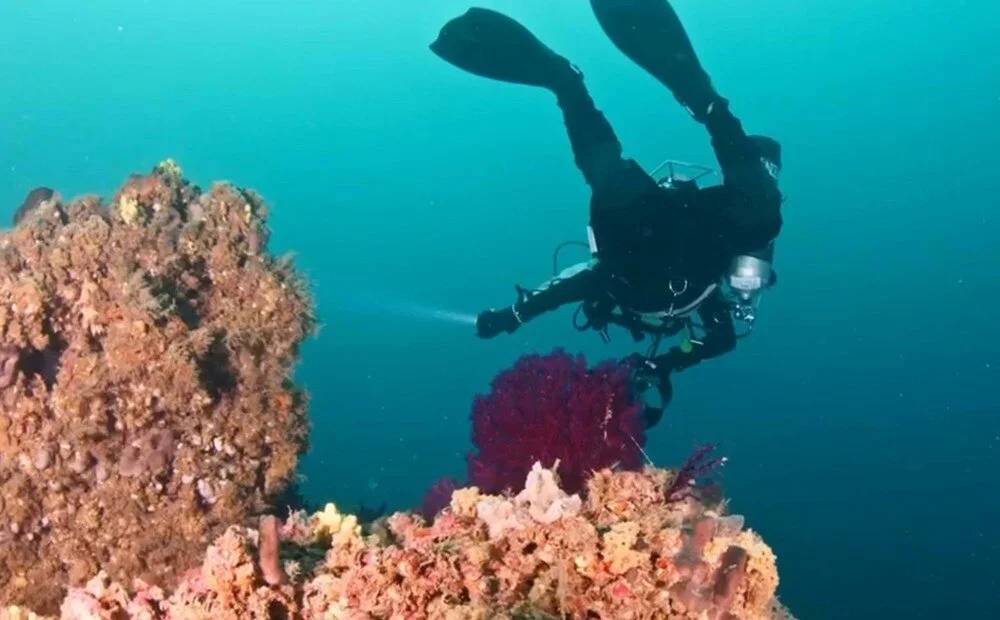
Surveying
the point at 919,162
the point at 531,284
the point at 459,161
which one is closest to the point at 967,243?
the point at 919,162

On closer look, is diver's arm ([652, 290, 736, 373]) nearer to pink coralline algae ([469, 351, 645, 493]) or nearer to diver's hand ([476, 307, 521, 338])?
pink coralline algae ([469, 351, 645, 493])

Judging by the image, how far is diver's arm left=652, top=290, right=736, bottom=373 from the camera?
6327mm

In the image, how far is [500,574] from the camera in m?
2.73

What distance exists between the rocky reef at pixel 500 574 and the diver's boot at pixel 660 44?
6701 millimetres

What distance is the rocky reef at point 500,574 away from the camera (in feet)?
8.54

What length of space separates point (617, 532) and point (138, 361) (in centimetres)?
302

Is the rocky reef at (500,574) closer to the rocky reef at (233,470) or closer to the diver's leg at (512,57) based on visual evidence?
the rocky reef at (233,470)

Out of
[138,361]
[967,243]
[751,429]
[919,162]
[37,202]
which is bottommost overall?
[138,361]

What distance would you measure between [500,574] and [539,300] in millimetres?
4708

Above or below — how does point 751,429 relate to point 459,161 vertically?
below

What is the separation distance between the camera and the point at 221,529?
15.8 ft

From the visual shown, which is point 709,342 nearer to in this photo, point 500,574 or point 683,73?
point 683,73

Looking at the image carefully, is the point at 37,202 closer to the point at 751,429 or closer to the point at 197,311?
the point at 197,311

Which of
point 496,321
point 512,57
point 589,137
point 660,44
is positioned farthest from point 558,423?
point 512,57
